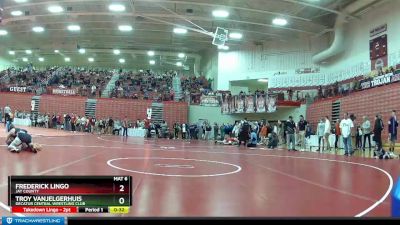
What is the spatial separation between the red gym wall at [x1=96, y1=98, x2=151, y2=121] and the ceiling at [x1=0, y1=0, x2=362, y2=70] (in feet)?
20.7

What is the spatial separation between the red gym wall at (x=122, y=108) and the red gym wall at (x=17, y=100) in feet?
21.7

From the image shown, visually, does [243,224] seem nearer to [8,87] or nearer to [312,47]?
[312,47]

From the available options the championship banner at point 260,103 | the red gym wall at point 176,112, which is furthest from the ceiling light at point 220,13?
the red gym wall at point 176,112

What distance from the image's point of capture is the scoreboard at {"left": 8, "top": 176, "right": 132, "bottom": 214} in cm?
146

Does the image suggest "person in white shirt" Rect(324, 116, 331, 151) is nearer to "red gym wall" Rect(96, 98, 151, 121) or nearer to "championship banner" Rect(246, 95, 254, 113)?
"championship banner" Rect(246, 95, 254, 113)

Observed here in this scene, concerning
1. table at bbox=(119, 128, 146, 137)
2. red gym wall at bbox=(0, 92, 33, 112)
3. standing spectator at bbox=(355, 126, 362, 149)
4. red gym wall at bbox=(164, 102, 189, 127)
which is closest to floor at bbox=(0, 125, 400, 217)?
standing spectator at bbox=(355, 126, 362, 149)

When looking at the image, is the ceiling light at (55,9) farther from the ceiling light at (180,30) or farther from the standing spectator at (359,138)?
the standing spectator at (359,138)

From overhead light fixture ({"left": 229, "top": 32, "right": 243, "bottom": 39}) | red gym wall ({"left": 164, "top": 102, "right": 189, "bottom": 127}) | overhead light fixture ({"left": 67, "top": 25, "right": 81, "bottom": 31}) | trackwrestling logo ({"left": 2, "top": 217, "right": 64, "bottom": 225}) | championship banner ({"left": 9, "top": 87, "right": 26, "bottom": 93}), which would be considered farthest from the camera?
championship banner ({"left": 9, "top": 87, "right": 26, "bottom": 93})

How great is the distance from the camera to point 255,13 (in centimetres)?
2783

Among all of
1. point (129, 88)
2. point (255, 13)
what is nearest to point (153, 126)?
point (129, 88)

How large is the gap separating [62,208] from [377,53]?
25.8 metres

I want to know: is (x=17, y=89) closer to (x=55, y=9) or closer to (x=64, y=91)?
(x=64, y=91)

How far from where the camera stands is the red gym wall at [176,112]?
36.1 metres

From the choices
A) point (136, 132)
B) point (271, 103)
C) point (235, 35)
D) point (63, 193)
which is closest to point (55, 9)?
point (136, 132)
